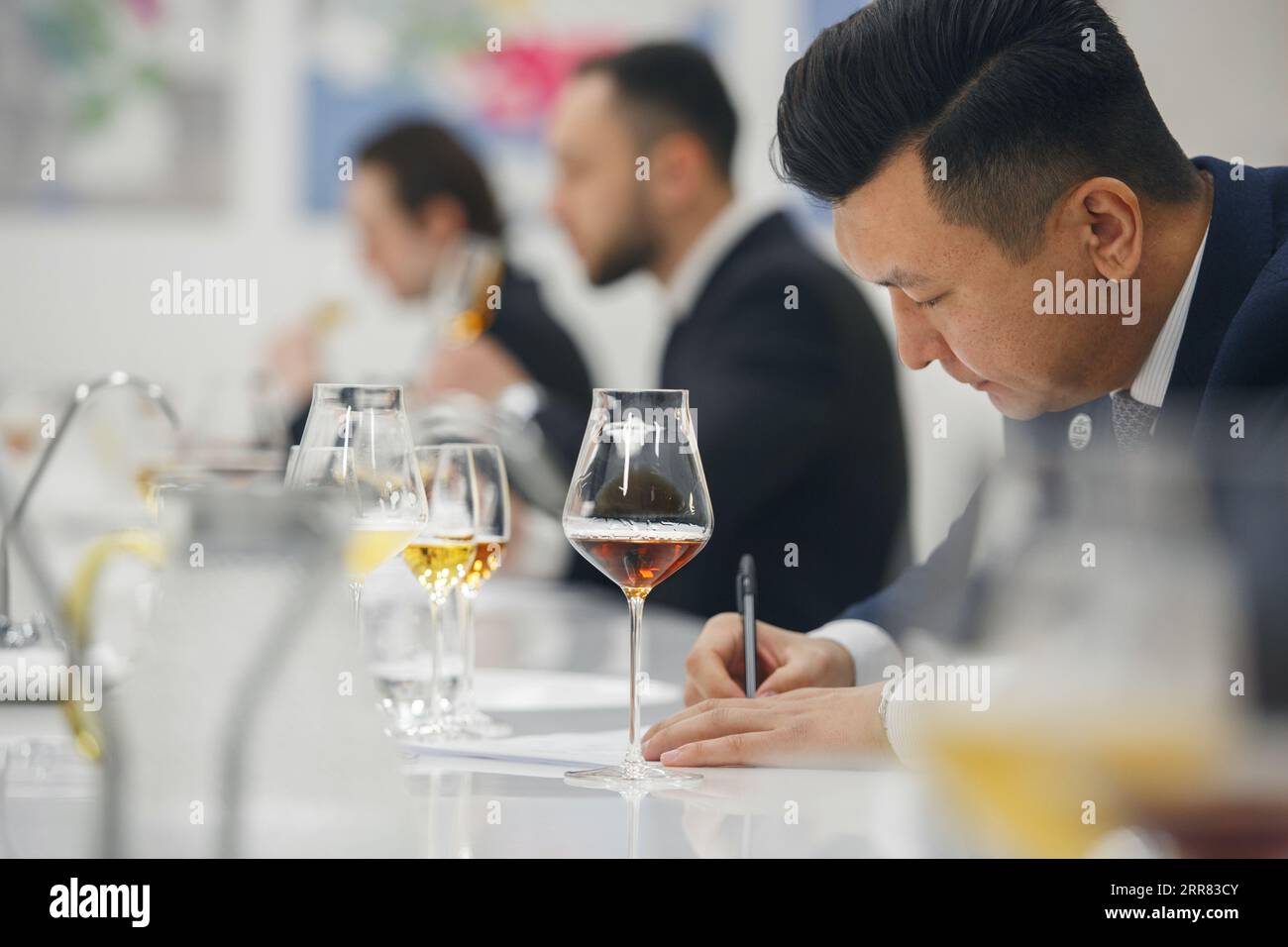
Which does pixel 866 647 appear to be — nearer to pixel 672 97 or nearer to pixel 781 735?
pixel 781 735

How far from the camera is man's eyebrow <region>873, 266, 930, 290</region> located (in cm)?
120

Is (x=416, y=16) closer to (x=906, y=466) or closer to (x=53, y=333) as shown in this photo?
(x=53, y=333)

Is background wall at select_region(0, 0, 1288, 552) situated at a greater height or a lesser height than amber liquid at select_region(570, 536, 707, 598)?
greater

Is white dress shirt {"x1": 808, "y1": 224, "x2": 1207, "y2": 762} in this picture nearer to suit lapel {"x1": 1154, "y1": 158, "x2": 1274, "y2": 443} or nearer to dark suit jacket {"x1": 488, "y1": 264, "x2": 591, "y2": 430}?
suit lapel {"x1": 1154, "y1": 158, "x2": 1274, "y2": 443}

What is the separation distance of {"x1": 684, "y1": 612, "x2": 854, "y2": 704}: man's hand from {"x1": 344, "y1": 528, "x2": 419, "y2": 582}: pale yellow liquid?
0.29 meters

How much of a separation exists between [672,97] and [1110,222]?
1.66m

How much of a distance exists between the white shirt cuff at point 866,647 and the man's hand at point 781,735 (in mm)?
216

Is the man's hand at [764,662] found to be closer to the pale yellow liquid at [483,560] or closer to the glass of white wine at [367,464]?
the pale yellow liquid at [483,560]

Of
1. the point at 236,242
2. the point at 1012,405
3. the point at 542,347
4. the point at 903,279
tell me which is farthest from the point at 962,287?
the point at 236,242

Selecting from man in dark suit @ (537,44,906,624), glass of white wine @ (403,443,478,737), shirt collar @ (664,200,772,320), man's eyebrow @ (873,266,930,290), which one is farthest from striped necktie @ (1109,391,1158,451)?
shirt collar @ (664,200,772,320)

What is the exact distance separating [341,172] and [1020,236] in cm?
341

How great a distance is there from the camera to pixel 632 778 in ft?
2.81

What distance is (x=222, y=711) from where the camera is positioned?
456 mm

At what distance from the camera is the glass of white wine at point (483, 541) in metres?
1.08
